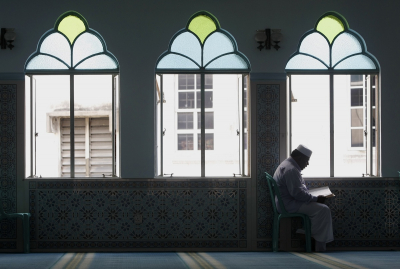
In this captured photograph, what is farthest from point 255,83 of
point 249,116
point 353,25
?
point 353,25

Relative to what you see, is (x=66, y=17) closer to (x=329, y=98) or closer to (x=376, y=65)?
(x=329, y=98)

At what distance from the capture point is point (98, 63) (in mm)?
6055

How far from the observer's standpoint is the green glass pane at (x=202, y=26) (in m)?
6.09

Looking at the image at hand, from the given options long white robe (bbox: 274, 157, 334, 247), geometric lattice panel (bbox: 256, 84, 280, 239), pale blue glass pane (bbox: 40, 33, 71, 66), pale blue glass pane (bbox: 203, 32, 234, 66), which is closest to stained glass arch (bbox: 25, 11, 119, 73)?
pale blue glass pane (bbox: 40, 33, 71, 66)

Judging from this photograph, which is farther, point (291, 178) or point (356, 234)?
point (356, 234)

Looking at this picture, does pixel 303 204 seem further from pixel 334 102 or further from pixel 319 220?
pixel 334 102

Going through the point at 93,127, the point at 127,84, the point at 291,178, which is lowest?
the point at 291,178

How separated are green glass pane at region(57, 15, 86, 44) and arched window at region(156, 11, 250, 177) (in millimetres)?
1097

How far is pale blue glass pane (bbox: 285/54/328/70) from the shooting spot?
614 cm

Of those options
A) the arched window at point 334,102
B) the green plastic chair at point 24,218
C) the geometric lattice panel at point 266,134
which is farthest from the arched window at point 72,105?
the arched window at point 334,102

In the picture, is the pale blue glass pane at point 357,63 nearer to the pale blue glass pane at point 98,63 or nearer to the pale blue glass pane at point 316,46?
the pale blue glass pane at point 316,46

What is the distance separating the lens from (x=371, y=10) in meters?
6.13

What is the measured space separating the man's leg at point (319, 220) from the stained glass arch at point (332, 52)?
1693 mm

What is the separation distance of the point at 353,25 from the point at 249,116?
171 cm
